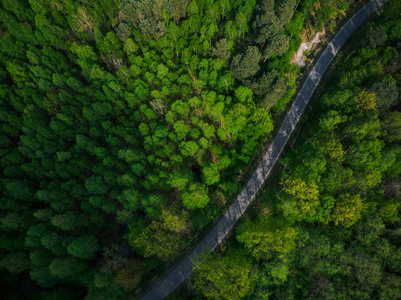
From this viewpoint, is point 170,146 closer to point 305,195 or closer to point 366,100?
point 305,195

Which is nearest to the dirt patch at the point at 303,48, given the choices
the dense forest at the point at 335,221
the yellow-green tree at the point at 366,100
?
the dense forest at the point at 335,221

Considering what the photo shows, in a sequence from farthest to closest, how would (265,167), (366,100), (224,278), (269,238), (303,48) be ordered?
(303,48), (265,167), (366,100), (269,238), (224,278)

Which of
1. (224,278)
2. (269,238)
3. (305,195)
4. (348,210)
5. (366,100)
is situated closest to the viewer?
(224,278)

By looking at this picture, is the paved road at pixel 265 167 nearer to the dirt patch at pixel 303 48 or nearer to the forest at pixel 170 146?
the forest at pixel 170 146

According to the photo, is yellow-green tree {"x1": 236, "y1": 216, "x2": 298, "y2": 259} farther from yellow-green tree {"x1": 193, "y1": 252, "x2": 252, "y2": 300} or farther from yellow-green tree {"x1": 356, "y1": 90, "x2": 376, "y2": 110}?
yellow-green tree {"x1": 356, "y1": 90, "x2": 376, "y2": 110}

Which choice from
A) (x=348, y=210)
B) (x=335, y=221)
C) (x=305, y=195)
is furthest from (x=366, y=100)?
(x=335, y=221)
